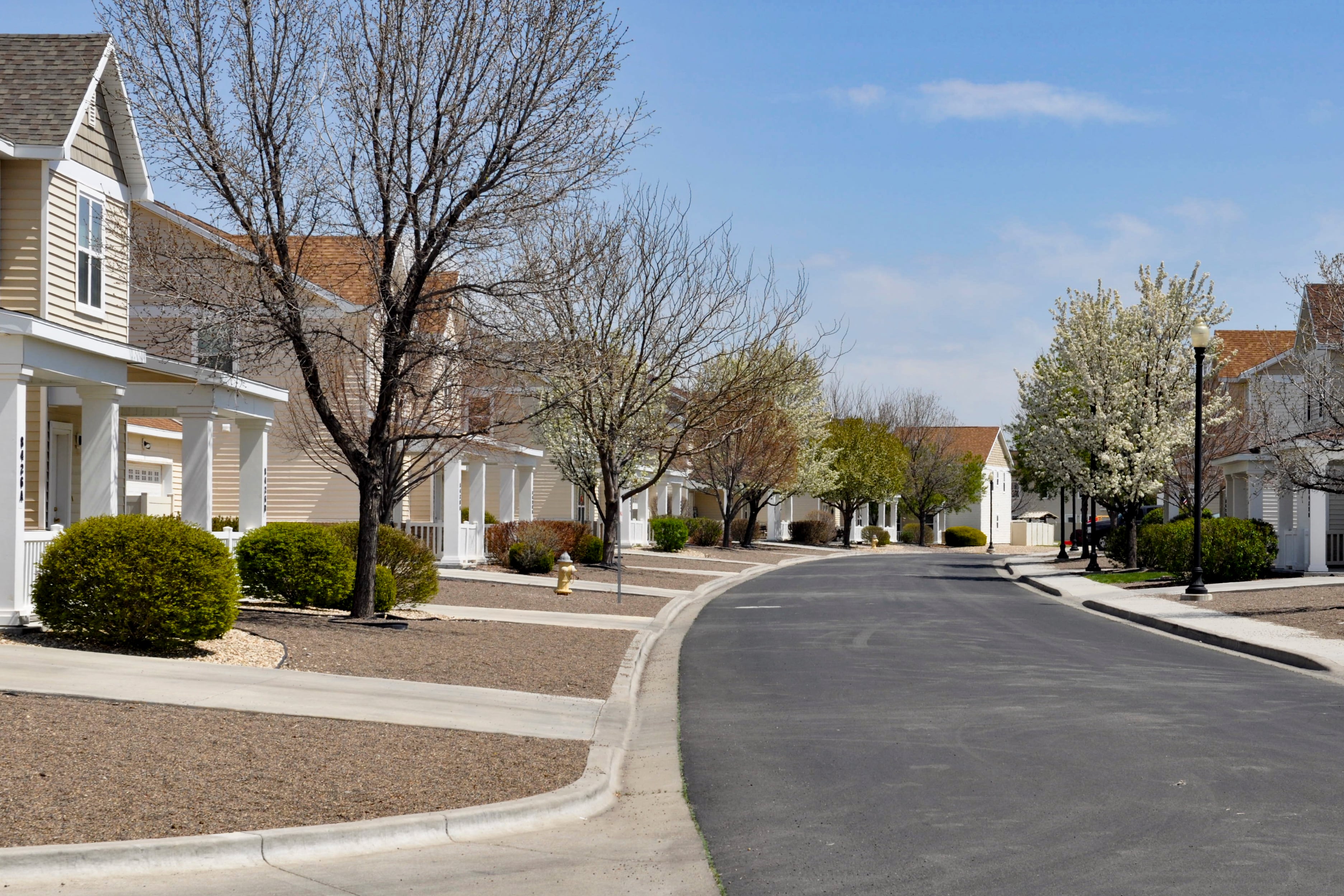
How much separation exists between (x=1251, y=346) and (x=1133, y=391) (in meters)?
16.4

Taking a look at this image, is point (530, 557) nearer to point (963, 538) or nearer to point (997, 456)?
point (963, 538)

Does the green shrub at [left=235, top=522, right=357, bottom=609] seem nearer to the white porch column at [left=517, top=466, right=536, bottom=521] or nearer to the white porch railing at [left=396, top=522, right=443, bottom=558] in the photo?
the white porch railing at [left=396, top=522, right=443, bottom=558]

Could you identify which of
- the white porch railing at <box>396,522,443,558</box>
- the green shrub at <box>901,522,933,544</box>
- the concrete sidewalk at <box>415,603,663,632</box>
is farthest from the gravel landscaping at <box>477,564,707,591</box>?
the green shrub at <box>901,522,933,544</box>

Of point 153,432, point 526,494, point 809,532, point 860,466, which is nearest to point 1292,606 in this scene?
point 526,494

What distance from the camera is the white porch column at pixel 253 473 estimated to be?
21.6 m

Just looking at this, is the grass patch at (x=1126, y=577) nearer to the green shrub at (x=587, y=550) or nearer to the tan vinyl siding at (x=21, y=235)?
the green shrub at (x=587, y=550)

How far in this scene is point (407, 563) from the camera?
19922 mm

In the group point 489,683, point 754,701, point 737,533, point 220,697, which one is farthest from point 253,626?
point 737,533

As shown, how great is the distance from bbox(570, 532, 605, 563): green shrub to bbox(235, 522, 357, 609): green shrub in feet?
56.6

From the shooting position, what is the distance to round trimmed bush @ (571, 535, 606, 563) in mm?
36188

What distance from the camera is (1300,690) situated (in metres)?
13.7

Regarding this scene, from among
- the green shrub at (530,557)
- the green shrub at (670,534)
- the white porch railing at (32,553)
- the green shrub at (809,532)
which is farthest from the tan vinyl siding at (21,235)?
the green shrub at (809,532)

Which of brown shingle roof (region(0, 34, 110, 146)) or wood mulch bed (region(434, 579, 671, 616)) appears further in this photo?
wood mulch bed (region(434, 579, 671, 616))

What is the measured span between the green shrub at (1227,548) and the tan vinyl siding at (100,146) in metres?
23.7
